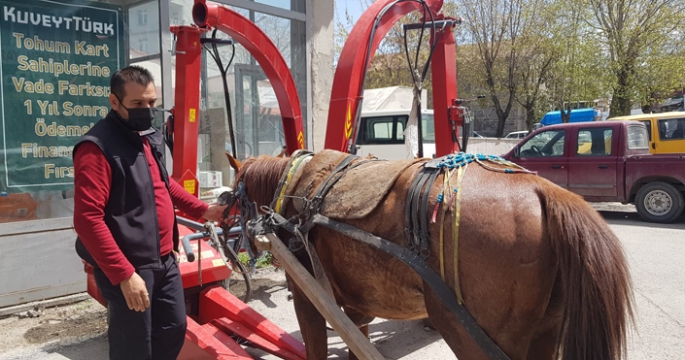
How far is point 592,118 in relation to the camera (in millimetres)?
24703

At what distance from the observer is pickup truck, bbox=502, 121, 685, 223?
31.6ft

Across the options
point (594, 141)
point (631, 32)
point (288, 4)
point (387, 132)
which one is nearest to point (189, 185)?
point (288, 4)

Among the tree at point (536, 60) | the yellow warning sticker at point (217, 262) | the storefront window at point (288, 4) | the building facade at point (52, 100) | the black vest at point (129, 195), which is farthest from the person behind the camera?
the tree at point (536, 60)

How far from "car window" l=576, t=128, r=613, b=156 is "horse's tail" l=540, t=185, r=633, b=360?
925 cm

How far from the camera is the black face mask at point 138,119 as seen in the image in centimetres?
247

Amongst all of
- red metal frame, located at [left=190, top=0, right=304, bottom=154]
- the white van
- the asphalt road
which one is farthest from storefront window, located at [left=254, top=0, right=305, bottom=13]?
the white van

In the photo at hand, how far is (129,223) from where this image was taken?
2.41 m

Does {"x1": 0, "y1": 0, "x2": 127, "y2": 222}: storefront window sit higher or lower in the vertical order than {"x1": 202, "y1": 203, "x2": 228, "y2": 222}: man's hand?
higher

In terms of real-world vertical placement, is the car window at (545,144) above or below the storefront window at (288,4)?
below

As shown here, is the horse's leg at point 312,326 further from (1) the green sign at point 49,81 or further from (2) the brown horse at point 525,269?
(1) the green sign at point 49,81

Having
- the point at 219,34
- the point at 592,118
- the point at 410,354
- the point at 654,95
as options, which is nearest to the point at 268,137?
the point at 219,34

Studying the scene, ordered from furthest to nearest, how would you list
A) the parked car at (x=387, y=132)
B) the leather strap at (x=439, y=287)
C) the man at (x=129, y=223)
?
the parked car at (x=387, y=132) < the man at (x=129, y=223) < the leather strap at (x=439, y=287)

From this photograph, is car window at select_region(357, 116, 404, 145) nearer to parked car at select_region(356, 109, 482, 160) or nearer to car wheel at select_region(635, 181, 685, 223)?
parked car at select_region(356, 109, 482, 160)

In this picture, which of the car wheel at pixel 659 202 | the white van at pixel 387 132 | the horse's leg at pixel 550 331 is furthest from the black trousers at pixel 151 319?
the white van at pixel 387 132
